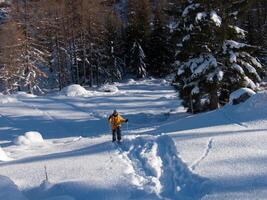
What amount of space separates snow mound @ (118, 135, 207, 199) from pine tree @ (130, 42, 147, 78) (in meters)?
36.5

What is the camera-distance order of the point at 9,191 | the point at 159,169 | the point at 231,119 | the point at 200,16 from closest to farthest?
the point at 9,191 < the point at 159,169 < the point at 231,119 < the point at 200,16

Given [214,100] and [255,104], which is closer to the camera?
[255,104]

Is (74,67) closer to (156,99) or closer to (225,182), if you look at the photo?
(156,99)

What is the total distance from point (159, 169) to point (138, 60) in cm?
4113

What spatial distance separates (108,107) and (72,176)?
2172cm

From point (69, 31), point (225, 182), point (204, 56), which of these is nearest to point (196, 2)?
point (204, 56)

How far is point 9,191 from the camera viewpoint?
11.7 metres

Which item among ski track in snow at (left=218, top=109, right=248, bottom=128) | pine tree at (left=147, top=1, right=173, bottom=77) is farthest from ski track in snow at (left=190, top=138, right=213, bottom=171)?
pine tree at (left=147, top=1, right=173, bottom=77)

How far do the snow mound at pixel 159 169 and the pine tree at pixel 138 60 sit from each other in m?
36.5

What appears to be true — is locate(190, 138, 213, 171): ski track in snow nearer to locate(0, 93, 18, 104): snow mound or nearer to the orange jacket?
the orange jacket

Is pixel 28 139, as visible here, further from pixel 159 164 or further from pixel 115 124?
pixel 159 164

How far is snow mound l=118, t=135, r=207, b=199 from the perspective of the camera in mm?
10719

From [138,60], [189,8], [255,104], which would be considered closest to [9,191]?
[255,104]

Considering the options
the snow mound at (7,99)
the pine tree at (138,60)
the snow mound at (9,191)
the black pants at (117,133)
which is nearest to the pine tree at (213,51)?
the black pants at (117,133)
